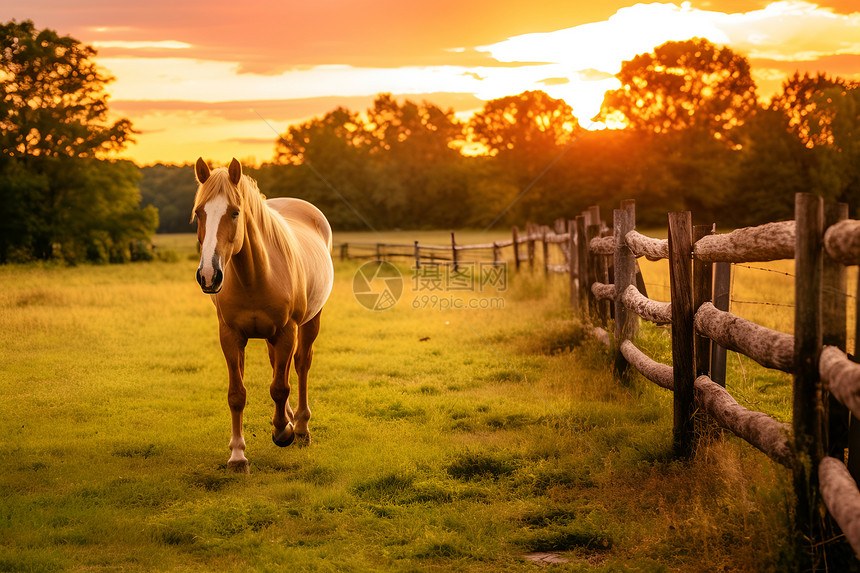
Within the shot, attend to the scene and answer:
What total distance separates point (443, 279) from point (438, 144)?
47068mm

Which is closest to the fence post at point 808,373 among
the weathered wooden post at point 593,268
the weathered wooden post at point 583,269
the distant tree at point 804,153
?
the weathered wooden post at point 593,268

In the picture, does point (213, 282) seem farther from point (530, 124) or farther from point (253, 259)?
point (530, 124)

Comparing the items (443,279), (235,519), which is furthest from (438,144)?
(235,519)

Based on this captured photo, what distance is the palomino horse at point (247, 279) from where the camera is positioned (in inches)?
169

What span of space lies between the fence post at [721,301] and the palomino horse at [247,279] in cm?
338

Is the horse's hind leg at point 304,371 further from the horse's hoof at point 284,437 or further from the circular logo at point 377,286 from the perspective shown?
the circular logo at point 377,286

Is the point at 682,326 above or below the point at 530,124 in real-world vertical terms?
below

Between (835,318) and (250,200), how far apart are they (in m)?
3.82

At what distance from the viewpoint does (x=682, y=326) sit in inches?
175

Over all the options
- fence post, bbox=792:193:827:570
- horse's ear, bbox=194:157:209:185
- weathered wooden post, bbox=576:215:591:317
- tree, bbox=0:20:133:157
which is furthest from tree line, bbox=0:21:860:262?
fence post, bbox=792:193:827:570

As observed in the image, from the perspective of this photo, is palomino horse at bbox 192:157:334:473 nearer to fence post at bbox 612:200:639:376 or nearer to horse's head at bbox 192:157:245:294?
horse's head at bbox 192:157:245:294

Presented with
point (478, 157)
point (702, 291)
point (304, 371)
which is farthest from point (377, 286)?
point (478, 157)

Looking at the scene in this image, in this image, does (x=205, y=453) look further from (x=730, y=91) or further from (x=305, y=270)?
(x=730, y=91)

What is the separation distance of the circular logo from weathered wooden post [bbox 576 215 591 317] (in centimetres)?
548
